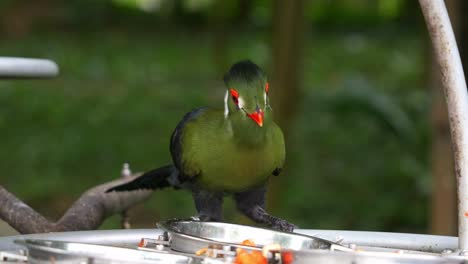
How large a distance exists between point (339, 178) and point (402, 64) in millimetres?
3390

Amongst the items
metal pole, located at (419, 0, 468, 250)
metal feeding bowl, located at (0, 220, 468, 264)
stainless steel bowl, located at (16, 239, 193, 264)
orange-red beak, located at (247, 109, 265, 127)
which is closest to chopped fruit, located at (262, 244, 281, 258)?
metal feeding bowl, located at (0, 220, 468, 264)

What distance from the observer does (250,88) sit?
2039 mm

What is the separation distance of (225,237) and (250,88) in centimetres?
47

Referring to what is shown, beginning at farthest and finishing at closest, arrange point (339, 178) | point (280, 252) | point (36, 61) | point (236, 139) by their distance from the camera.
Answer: point (339, 178)
point (236, 139)
point (36, 61)
point (280, 252)

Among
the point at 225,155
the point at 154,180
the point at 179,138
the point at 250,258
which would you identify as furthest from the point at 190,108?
the point at 250,258

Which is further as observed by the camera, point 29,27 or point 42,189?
point 29,27

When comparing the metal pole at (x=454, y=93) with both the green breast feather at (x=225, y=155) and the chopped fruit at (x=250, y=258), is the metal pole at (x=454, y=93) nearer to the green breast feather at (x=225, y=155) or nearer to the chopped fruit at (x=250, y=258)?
the chopped fruit at (x=250, y=258)

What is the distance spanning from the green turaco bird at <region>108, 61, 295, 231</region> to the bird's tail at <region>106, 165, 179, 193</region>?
11 millimetres

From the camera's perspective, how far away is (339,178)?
280 inches

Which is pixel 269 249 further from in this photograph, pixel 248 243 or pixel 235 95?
pixel 235 95

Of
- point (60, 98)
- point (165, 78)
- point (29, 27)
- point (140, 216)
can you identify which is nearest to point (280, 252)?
point (140, 216)

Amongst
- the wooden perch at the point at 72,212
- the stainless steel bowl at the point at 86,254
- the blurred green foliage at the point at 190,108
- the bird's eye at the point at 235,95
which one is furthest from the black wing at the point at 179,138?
the blurred green foliage at the point at 190,108

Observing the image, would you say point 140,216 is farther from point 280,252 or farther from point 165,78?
point 280,252

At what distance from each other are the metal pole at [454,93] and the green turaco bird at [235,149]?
1.47 ft
